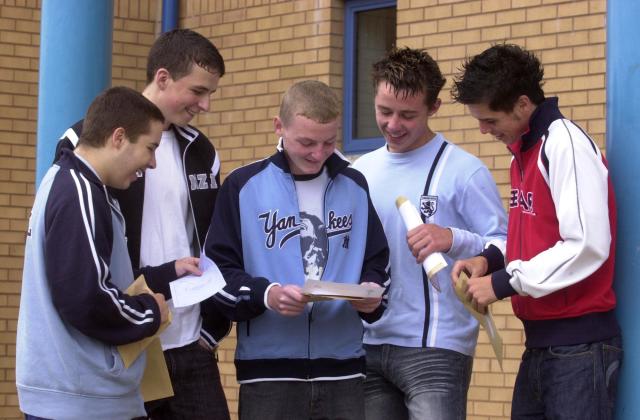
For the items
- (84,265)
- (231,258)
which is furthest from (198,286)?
(84,265)

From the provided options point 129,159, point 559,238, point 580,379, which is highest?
point 129,159

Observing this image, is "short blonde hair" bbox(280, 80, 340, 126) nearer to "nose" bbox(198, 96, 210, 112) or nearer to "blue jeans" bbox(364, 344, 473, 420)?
"nose" bbox(198, 96, 210, 112)

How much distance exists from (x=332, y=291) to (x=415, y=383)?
72 centimetres

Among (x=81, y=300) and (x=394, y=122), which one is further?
(x=394, y=122)

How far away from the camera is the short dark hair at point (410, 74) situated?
4.75 m

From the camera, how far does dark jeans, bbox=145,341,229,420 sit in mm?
4684

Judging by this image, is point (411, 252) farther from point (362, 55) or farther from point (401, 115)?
point (362, 55)

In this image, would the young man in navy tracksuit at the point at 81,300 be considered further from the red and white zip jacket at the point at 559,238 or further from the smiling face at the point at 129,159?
the red and white zip jacket at the point at 559,238

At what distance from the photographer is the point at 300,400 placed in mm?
4414

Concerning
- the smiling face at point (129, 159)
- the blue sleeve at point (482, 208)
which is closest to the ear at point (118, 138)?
the smiling face at point (129, 159)

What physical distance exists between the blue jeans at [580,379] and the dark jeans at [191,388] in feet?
4.27

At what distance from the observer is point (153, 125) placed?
428 centimetres

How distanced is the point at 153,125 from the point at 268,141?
3.88m

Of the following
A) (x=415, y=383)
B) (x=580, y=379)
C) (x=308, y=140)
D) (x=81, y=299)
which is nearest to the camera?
(x=81, y=299)
